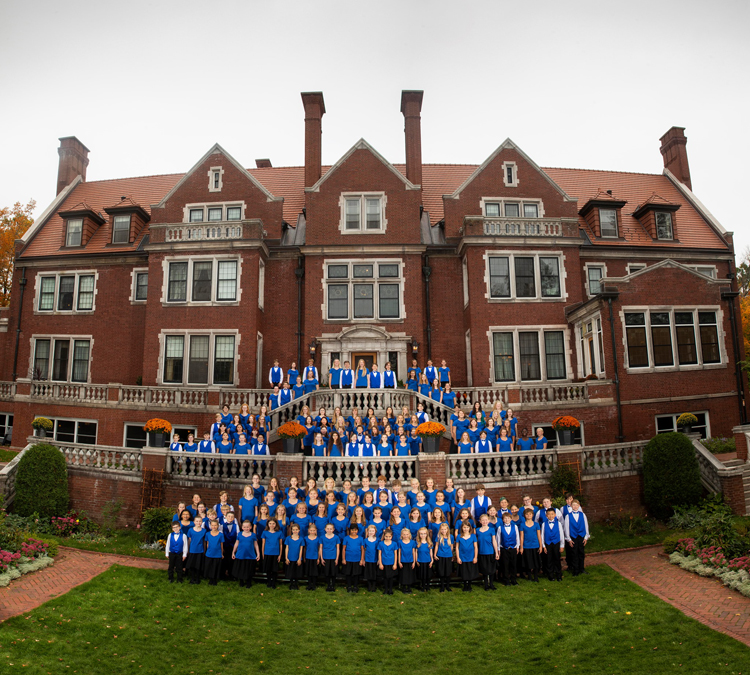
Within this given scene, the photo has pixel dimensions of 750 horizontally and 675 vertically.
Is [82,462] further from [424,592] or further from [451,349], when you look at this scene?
[451,349]

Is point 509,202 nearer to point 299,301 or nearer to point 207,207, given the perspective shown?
point 299,301

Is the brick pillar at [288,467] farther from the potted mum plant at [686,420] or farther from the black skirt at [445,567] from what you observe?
the potted mum plant at [686,420]

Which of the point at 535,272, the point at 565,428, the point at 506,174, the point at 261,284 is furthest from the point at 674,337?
the point at 261,284

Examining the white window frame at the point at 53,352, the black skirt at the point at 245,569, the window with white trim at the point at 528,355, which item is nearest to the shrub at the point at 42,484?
the black skirt at the point at 245,569

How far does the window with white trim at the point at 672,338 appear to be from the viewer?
2111cm

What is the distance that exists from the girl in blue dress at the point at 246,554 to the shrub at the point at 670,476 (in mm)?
10383

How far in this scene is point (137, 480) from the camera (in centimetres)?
1541

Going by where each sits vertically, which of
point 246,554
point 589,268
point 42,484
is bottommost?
point 246,554

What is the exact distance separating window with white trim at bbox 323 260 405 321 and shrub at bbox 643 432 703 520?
11620 mm

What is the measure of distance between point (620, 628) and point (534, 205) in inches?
757

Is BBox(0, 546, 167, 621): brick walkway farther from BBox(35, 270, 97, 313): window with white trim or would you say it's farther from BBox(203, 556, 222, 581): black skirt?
BBox(35, 270, 97, 313): window with white trim

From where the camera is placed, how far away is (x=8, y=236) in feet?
111

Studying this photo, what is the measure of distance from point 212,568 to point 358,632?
3.74m

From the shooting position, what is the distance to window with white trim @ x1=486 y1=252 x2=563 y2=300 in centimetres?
2348
